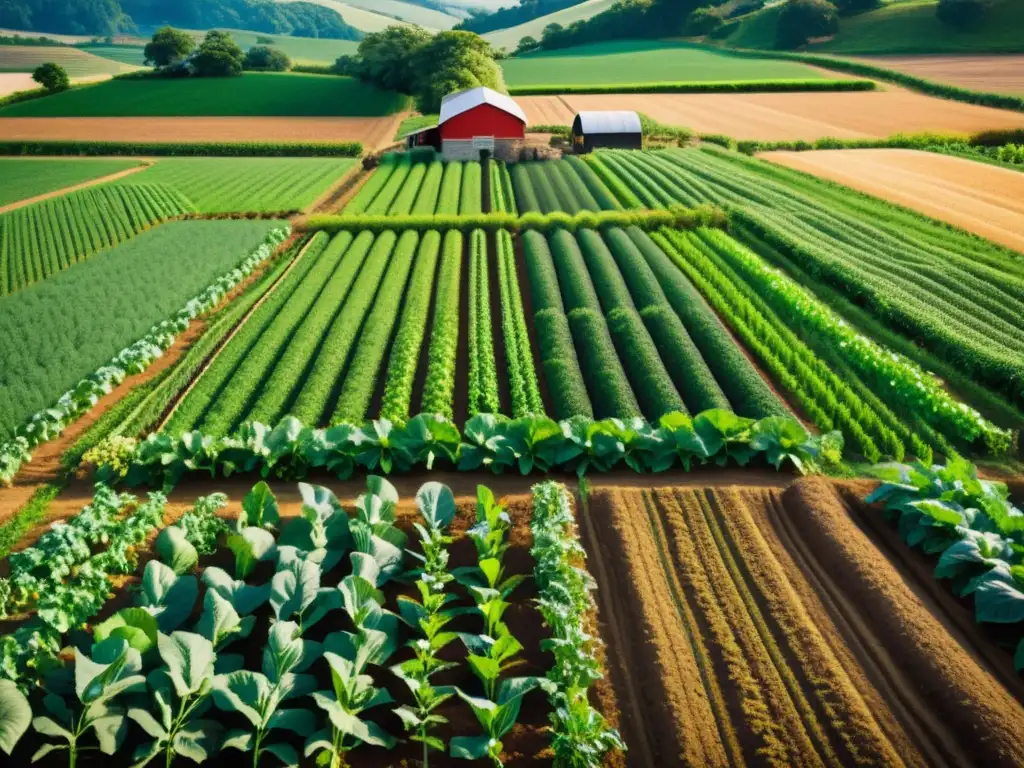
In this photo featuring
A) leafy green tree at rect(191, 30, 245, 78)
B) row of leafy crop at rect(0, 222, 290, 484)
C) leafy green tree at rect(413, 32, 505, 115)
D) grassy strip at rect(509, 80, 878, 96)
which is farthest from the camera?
leafy green tree at rect(191, 30, 245, 78)

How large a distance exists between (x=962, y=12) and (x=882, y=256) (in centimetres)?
6588

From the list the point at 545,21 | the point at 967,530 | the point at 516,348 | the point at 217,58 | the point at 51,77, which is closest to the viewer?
the point at 967,530

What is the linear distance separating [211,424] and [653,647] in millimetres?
10092

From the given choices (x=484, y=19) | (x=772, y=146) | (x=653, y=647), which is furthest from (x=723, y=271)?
(x=484, y=19)

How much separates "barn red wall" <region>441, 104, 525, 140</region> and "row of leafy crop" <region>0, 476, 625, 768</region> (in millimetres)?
35260

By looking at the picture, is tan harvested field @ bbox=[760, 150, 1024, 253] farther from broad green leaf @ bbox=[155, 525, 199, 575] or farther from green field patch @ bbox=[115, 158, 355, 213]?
broad green leaf @ bbox=[155, 525, 199, 575]

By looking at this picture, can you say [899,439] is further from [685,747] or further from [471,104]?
[471,104]

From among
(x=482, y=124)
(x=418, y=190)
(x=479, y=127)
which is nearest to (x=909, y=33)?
(x=482, y=124)

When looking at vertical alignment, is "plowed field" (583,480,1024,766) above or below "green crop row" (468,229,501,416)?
below

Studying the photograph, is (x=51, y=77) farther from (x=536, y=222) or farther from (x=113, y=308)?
(x=536, y=222)

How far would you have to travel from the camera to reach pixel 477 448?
1329cm

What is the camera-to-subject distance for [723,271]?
76.0 ft

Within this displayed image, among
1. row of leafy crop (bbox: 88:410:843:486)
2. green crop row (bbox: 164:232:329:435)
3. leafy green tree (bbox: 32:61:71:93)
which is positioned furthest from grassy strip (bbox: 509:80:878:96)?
row of leafy crop (bbox: 88:410:843:486)

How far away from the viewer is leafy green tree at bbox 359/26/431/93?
209 feet
